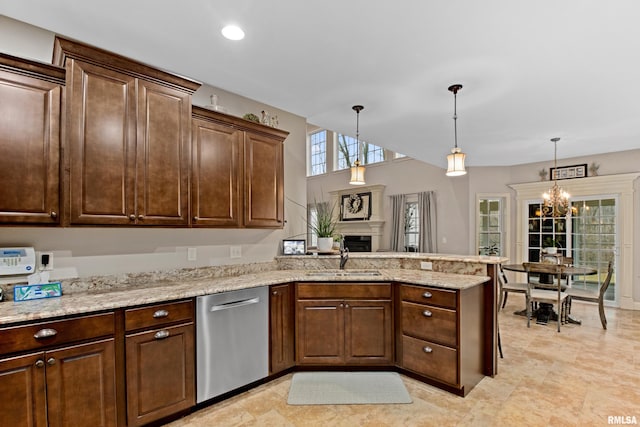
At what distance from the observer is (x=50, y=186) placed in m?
1.98

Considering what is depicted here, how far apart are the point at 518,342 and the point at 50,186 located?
15.4 ft

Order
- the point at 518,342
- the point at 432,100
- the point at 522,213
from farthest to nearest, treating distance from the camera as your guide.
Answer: the point at 522,213
the point at 518,342
the point at 432,100

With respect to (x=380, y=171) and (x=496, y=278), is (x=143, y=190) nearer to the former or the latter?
(x=496, y=278)

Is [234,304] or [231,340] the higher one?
[234,304]

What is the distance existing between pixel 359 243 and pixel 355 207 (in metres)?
1.02

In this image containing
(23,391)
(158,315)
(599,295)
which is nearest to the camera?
(23,391)

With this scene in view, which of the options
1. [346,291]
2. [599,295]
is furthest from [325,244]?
[599,295]

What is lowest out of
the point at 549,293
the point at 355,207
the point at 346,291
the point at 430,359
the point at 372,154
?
the point at 430,359

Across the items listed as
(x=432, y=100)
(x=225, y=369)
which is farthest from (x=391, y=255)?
(x=225, y=369)

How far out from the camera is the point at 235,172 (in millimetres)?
2949

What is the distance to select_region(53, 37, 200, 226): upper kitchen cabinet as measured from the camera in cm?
205

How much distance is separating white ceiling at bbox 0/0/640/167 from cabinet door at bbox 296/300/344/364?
80.8 inches

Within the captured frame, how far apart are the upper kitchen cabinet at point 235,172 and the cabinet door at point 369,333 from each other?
1.17 meters

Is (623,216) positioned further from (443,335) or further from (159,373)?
(159,373)
